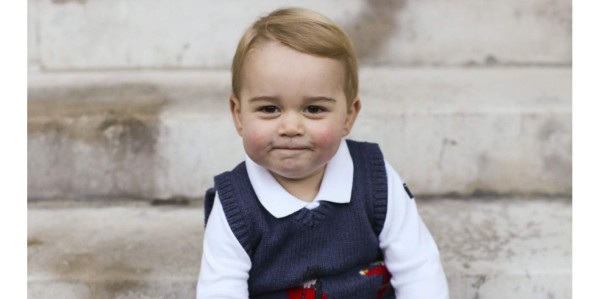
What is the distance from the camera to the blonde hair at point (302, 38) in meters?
1.48

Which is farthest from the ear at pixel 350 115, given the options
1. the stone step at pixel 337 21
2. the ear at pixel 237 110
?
the stone step at pixel 337 21

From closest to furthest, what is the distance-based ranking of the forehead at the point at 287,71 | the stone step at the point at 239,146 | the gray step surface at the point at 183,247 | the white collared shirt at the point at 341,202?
the forehead at the point at 287,71
the white collared shirt at the point at 341,202
the gray step surface at the point at 183,247
the stone step at the point at 239,146

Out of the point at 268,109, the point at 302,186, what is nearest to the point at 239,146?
the point at 302,186

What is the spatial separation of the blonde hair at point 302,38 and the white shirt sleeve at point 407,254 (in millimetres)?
293

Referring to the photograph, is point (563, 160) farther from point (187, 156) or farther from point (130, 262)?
point (130, 262)

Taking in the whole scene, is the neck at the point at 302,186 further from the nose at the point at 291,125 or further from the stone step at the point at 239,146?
the stone step at the point at 239,146

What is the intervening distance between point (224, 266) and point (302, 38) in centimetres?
54

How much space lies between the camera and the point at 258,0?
2748 millimetres

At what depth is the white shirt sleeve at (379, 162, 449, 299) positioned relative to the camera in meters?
1.65

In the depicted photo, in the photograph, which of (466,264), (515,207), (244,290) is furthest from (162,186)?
(515,207)

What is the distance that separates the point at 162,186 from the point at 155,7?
791 mm

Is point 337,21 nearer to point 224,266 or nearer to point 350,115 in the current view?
point 350,115

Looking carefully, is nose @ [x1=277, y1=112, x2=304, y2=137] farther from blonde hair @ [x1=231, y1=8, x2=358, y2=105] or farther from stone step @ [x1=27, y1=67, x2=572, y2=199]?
stone step @ [x1=27, y1=67, x2=572, y2=199]

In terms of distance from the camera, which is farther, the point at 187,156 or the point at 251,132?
the point at 187,156
